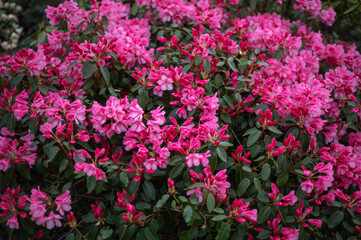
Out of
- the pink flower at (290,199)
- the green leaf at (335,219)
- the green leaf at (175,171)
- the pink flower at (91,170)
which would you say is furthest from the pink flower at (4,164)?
the green leaf at (335,219)

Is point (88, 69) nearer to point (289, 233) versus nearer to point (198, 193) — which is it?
point (198, 193)

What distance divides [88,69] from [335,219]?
1.55m

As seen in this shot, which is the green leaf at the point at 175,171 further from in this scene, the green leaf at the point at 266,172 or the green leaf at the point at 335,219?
the green leaf at the point at 335,219

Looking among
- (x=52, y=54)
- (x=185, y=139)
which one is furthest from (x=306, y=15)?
(x=52, y=54)

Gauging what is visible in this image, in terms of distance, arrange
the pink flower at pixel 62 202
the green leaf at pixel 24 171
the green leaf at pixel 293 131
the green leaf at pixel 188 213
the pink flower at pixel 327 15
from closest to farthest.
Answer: the green leaf at pixel 188 213 → the pink flower at pixel 62 202 → the green leaf at pixel 24 171 → the green leaf at pixel 293 131 → the pink flower at pixel 327 15

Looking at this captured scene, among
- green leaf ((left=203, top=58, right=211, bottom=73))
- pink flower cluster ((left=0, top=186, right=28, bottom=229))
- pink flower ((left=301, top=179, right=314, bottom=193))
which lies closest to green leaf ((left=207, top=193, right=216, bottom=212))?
pink flower ((left=301, top=179, right=314, bottom=193))

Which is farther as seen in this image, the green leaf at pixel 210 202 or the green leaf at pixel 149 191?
the green leaf at pixel 149 191

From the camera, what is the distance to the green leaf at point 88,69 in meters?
1.70

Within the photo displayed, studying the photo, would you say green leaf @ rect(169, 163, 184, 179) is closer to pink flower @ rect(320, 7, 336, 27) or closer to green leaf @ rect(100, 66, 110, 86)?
green leaf @ rect(100, 66, 110, 86)

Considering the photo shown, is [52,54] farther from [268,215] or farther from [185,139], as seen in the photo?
[268,215]

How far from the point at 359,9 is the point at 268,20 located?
2.96 ft

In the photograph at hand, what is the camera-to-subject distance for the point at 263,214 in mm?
1484

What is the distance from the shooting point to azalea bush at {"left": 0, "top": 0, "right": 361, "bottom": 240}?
4.77 feet

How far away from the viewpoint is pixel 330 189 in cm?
174
